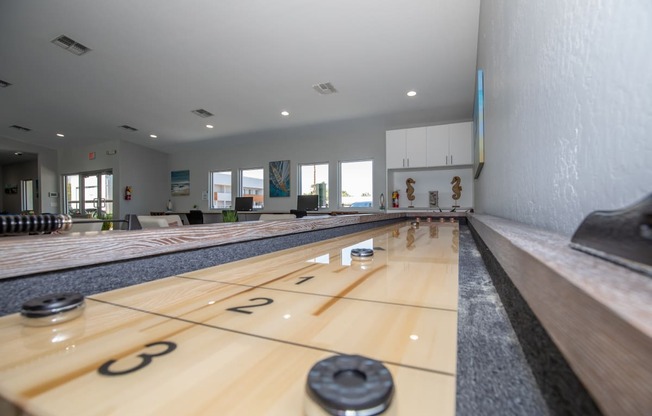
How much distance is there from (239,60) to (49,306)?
4.07 m

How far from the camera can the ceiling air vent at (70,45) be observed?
347 centimetres

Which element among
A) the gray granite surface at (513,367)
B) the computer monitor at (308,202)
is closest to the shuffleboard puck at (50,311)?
the gray granite surface at (513,367)

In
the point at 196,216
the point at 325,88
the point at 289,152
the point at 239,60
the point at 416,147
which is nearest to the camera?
the point at 239,60

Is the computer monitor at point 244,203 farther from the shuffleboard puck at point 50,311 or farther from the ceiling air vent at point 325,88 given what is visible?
the shuffleboard puck at point 50,311

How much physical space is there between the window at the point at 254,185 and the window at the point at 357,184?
2.37 metres

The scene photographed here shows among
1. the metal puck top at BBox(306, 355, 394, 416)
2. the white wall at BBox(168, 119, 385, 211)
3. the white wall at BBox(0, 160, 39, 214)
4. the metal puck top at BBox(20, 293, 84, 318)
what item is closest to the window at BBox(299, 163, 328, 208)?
the white wall at BBox(168, 119, 385, 211)

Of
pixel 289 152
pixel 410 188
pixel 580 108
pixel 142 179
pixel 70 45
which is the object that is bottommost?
pixel 580 108

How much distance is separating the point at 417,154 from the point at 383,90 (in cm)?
162

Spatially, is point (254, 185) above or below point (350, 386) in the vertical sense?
above

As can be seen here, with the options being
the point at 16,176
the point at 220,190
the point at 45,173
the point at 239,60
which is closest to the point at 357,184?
the point at 239,60

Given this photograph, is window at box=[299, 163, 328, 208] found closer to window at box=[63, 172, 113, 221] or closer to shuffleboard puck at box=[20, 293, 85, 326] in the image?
window at box=[63, 172, 113, 221]

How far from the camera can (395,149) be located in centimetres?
590

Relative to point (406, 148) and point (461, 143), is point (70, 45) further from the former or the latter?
point (461, 143)

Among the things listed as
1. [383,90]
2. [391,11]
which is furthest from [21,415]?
[383,90]
